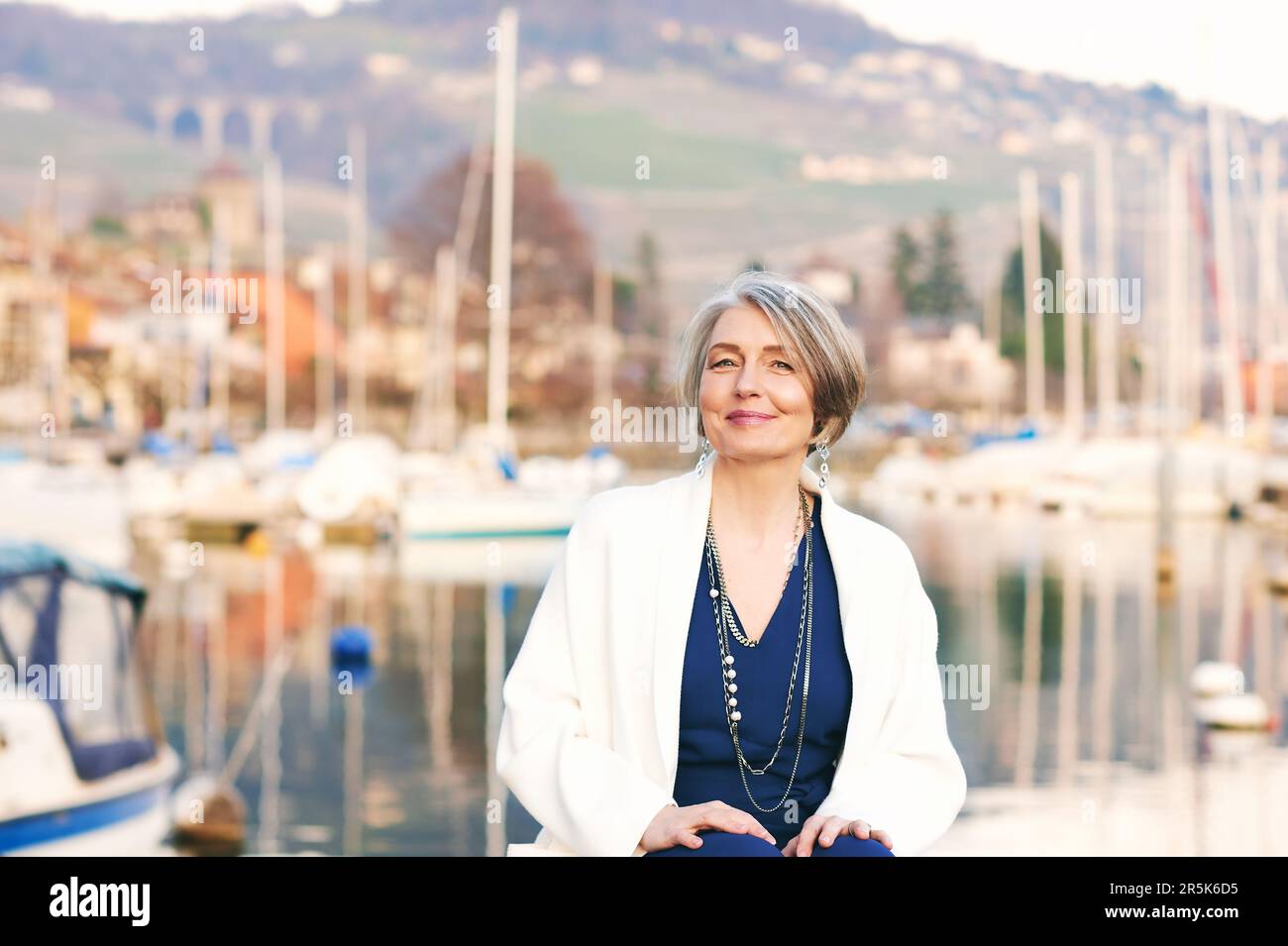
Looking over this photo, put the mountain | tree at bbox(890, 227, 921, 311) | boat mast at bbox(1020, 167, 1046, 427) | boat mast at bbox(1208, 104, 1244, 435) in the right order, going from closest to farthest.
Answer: boat mast at bbox(1208, 104, 1244, 435) → boat mast at bbox(1020, 167, 1046, 427) → tree at bbox(890, 227, 921, 311) → the mountain

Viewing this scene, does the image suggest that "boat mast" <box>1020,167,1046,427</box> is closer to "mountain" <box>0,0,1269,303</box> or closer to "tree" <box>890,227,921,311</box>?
"mountain" <box>0,0,1269,303</box>

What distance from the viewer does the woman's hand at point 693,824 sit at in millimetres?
1879

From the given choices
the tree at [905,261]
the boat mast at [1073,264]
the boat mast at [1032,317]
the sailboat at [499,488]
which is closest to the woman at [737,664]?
the sailboat at [499,488]

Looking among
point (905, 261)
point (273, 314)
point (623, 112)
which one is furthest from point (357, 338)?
point (623, 112)

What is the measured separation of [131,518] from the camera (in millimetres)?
26938

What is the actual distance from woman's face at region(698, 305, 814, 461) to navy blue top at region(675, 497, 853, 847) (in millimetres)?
144

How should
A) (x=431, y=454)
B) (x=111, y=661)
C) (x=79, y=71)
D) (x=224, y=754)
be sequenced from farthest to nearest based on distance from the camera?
(x=79, y=71) → (x=431, y=454) → (x=224, y=754) → (x=111, y=661)

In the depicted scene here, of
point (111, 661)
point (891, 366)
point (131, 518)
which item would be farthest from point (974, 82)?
point (111, 661)

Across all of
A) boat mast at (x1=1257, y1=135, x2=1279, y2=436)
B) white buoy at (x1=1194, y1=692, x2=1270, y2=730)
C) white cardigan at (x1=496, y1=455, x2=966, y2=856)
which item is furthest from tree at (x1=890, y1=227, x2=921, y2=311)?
white cardigan at (x1=496, y1=455, x2=966, y2=856)

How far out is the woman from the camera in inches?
76.8

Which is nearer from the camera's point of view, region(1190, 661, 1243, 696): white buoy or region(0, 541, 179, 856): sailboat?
region(0, 541, 179, 856): sailboat

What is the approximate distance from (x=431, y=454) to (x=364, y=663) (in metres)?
18.6
